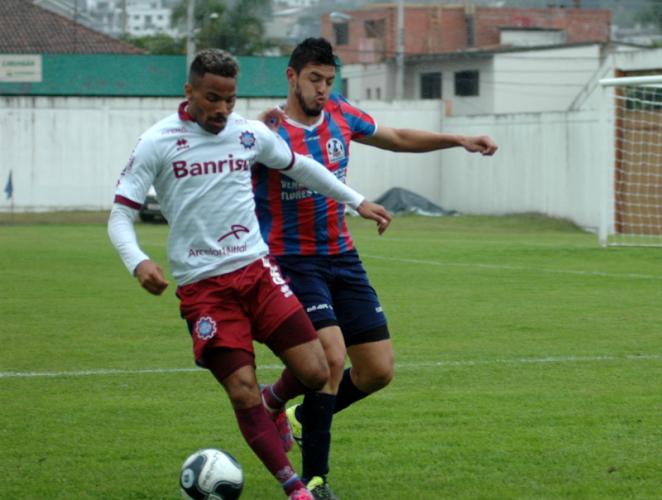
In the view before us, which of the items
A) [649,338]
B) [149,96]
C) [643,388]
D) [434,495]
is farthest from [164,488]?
[149,96]

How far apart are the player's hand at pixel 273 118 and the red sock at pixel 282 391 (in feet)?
4.17

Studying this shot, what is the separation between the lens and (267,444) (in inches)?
229

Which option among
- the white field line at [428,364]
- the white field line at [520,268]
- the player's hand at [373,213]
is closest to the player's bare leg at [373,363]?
the player's hand at [373,213]

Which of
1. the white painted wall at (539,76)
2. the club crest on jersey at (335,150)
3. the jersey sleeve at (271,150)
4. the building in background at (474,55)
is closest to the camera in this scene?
the jersey sleeve at (271,150)

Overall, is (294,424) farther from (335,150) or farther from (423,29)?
(423,29)

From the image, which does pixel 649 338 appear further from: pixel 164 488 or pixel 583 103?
pixel 583 103

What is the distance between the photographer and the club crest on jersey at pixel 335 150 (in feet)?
22.9

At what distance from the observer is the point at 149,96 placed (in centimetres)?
4578

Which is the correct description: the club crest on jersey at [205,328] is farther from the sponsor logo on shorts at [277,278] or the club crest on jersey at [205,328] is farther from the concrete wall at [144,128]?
the concrete wall at [144,128]

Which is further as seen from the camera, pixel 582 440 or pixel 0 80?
pixel 0 80

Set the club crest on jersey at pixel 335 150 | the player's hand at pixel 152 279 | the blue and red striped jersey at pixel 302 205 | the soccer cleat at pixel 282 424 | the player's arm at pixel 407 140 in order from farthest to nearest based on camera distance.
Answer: the player's arm at pixel 407 140, the soccer cleat at pixel 282 424, the club crest on jersey at pixel 335 150, the blue and red striped jersey at pixel 302 205, the player's hand at pixel 152 279

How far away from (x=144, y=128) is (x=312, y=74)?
36910 millimetres

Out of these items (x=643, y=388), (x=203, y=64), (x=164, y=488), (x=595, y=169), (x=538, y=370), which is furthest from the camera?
(x=595, y=169)

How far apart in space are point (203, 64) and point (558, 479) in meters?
2.55
